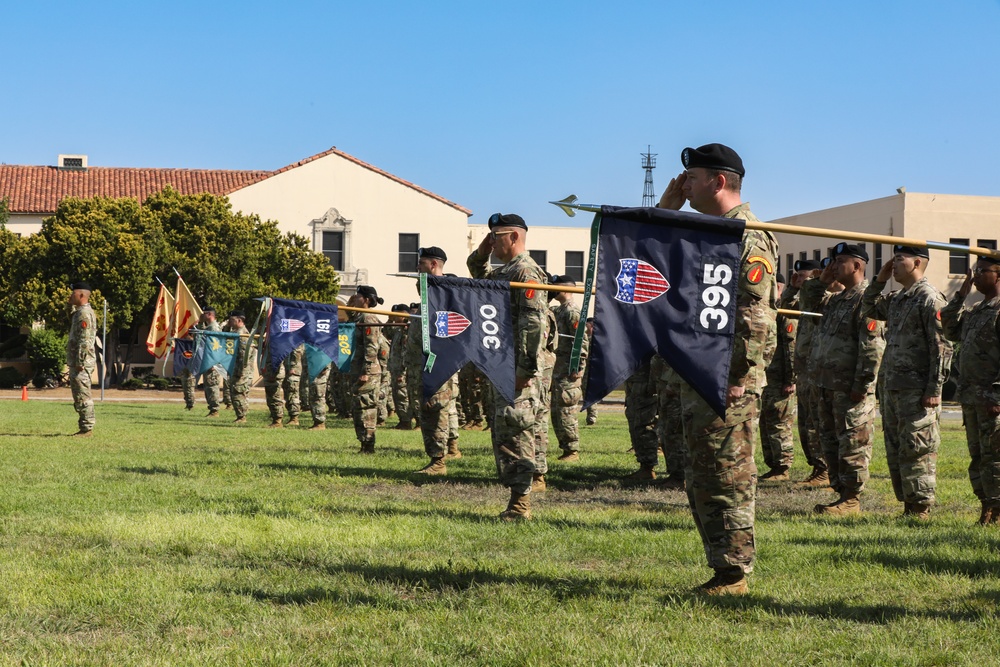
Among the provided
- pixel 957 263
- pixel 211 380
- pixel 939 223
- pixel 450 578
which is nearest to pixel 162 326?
pixel 211 380

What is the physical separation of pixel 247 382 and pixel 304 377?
1570 millimetres

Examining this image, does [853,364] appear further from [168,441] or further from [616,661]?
[168,441]

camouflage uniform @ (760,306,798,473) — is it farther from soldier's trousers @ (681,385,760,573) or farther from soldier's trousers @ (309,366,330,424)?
soldier's trousers @ (309,366,330,424)

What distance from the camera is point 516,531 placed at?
766 cm

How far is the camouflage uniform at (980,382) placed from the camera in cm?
845

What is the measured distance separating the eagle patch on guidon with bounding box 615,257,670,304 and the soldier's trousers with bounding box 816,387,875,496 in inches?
182

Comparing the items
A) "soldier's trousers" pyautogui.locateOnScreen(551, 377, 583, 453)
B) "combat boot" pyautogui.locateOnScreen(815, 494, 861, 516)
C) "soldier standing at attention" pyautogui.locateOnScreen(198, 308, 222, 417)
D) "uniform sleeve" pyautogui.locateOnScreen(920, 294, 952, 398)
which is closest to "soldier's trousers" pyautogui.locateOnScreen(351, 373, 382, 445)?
"soldier's trousers" pyautogui.locateOnScreen(551, 377, 583, 453)

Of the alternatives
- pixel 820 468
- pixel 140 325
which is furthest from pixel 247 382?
pixel 140 325

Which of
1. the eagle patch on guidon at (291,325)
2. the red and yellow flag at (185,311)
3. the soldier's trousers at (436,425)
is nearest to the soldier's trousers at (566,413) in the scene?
the soldier's trousers at (436,425)

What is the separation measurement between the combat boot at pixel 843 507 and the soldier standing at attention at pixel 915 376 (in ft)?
1.22

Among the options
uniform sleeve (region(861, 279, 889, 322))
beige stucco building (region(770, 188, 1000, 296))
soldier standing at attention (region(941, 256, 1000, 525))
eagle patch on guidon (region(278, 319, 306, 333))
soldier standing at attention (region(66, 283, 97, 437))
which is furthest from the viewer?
beige stucco building (region(770, 188, 1000, 296))

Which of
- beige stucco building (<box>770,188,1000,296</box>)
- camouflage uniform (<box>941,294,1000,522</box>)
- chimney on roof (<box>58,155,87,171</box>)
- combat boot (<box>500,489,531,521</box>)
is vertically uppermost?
chimney on roof (<box>58,155,87,171</box>)

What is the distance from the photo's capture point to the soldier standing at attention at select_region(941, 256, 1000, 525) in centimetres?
844

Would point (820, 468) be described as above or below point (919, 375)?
below
